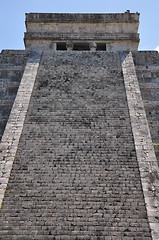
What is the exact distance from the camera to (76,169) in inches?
263

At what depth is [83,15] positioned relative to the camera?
1428cm

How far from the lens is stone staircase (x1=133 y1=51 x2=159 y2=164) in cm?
856

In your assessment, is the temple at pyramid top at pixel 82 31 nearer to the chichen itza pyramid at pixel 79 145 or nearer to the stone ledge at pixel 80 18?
the stone ledge at pixel 80 18

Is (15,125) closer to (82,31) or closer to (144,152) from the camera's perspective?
(144,152)

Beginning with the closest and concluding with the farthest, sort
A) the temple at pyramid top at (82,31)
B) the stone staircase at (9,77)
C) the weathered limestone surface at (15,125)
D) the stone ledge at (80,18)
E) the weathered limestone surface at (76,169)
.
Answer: the weathered limestone surface at (76,169) < the weathered limestone surface at (15,125) < the stone staircase at (9,77) < the temple at pyramid top at (82,31) < the stone ledge at (80,18)

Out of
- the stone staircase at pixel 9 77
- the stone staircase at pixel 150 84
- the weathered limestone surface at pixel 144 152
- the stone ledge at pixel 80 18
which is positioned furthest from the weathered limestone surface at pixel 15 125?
the stone ledge at pixel 80 18

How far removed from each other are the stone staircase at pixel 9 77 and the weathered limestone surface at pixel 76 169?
936 mm

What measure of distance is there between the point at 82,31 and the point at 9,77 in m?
5.34

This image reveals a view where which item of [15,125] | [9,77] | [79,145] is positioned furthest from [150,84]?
[9,77]

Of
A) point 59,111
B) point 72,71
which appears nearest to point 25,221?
point 59,111

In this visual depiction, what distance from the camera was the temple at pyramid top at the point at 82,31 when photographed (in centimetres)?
1363

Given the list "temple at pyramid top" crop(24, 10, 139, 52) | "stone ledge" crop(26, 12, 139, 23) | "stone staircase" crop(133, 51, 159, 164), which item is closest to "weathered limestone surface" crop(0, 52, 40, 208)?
"temple at pyramid top" crop(24, 10, 139, 52)

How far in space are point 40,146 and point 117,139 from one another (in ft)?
7.04

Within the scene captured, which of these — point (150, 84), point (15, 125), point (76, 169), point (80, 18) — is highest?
point (80, 18)
